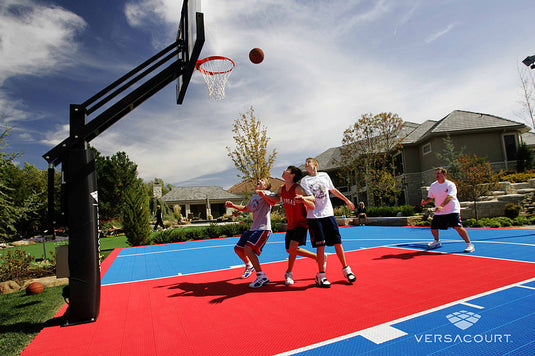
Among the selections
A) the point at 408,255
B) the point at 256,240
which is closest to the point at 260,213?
the point at 256,240

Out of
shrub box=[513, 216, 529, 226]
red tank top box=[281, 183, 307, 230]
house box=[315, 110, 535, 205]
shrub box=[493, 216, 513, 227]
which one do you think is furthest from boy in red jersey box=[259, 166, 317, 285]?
house box=[315, 110, 535, 205]

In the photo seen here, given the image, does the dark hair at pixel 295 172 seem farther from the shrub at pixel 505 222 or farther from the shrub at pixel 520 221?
the shrub at pixel 520 221

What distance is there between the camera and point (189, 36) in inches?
217

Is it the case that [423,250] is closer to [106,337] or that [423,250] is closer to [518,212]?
[106,337]

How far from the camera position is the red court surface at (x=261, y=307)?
10.7 feet

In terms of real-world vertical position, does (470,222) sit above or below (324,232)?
below

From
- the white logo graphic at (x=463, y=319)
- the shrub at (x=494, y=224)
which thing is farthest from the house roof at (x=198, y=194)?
the white logo graphic at (x=463, y=319)

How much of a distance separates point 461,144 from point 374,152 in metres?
6.77

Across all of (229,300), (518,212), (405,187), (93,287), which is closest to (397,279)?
(229,300)

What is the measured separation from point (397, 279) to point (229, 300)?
290cm

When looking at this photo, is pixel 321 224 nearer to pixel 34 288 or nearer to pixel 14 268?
pixel 34 288

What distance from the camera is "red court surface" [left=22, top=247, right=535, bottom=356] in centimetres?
326

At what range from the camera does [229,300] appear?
15.5 feet

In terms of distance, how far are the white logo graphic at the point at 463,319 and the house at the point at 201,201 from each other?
43429 mm
